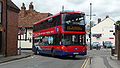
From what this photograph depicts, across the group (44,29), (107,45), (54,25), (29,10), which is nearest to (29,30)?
(29,10)

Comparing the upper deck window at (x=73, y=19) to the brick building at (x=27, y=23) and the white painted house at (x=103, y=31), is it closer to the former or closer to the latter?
the brick building at (x=27, y=23)

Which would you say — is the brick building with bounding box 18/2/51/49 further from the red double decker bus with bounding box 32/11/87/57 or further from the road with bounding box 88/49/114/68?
the red double decker bus with bounding box 32/11/87/57

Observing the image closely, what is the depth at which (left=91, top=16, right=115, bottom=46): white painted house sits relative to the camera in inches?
3036

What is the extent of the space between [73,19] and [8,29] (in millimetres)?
7264

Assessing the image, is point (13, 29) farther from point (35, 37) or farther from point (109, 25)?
point (109, 25)

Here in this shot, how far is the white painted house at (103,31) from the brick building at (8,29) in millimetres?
52186

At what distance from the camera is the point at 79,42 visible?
23.2 metres

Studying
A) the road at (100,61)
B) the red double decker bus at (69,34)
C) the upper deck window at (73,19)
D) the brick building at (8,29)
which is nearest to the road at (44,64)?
the road at (100,61)

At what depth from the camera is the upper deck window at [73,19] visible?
22.8 meters

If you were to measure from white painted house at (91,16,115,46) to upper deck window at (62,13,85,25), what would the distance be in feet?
179

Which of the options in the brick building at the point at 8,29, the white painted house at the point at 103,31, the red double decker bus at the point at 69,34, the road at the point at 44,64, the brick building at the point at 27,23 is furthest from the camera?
the white painted house at the point at 103,31

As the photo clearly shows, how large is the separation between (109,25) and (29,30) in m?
33.6

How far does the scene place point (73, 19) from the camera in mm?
23047

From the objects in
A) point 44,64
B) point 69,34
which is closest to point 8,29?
point 69,34
